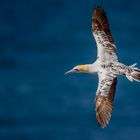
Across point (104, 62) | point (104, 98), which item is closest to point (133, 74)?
point (104, 62)

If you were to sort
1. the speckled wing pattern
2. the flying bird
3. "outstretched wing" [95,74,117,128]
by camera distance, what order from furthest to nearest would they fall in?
1. the flying bird
2. the speckled wing pattern
3. "outstretched wing" [95,74,117,128]

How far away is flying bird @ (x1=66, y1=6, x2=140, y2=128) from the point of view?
86.9 ft

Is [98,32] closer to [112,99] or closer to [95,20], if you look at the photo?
[95,20]

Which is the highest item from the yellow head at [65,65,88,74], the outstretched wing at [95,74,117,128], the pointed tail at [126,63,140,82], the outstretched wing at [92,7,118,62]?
the outstretched wing at [92,7,118,62]

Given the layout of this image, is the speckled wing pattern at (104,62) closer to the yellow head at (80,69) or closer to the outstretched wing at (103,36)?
the outstretched wing at (103,36)

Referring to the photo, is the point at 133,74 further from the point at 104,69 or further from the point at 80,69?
the point at 80,69

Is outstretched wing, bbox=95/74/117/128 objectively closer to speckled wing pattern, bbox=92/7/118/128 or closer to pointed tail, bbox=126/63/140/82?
speckled wing pattern, bbox=92/7/118/128

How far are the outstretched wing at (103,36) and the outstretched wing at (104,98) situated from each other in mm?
1042

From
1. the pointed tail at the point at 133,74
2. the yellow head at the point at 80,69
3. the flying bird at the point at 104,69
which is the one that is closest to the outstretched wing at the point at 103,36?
the flying bird at the point at 104,69

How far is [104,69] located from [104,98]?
1.31 m

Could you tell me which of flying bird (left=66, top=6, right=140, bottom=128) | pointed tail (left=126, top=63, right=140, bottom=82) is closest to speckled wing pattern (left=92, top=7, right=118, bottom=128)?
flying bird (left=66, top=6, right=140, bottom=128)

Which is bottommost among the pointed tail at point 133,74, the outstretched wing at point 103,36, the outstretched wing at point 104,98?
the outstretched wing at point 104,98

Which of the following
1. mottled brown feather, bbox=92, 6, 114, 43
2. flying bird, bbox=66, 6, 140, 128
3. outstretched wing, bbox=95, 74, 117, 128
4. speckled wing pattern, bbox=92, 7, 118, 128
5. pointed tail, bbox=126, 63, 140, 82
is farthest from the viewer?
mottled brown feather, bbox=92, 6, 114, 43

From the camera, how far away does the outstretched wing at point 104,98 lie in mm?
26188
